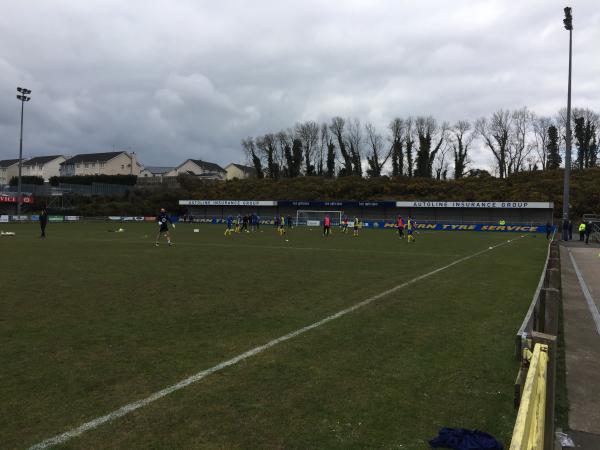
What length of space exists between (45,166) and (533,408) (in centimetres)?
12654

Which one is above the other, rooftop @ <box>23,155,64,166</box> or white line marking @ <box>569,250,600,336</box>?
rooftop @ <box>23,155,64,166</box>

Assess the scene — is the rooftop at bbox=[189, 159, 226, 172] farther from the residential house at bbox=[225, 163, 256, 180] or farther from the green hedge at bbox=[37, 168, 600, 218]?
the green hedge at bbox=[37, 168, 600, 218]

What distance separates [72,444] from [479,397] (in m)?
3.60

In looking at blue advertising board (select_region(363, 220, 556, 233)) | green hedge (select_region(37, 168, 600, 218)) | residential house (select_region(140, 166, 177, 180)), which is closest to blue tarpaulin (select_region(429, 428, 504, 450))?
blue advertising board (select_region(363, 220, 556, 233))

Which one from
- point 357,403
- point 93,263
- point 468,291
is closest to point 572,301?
point 468,291

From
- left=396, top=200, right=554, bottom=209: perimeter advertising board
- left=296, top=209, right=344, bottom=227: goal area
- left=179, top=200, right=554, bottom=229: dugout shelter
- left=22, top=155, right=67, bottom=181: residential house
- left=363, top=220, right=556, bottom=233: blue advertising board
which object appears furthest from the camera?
left=22, top=155, right=67, bottom=181: residential house

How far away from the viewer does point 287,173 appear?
348 feet

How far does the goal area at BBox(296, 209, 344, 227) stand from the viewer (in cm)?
6481

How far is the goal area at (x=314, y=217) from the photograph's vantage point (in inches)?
2552

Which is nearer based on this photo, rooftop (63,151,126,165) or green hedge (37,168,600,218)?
green hedge (37,168,600,218)

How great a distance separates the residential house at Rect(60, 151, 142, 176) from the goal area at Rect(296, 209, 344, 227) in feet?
194

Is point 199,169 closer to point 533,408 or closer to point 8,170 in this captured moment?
point 8,170

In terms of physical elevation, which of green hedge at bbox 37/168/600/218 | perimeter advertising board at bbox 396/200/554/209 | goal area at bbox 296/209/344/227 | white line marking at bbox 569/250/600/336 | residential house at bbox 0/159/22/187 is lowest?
white line marking at bbox 569/250/600/336

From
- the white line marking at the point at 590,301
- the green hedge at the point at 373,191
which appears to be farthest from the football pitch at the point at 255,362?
the green hedge at the point at 373,191
